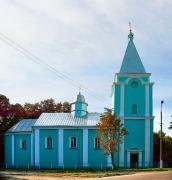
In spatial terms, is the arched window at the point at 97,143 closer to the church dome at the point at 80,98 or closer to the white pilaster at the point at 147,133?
the white pilaster at the point at 147,133

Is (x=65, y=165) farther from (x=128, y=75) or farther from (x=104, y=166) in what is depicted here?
Result: (x=128, y=75)

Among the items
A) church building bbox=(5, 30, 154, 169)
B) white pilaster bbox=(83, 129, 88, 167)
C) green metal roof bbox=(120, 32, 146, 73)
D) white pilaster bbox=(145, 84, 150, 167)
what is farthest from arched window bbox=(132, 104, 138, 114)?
white pilaster bbox=(83, 129, 88, 167)

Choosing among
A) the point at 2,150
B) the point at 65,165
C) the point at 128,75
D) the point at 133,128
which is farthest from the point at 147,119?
the point at 2,150

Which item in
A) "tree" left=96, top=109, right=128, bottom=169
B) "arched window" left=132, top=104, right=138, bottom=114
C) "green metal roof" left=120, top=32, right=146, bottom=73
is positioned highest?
"green metal roof" left=120, top=32, right=146, bottom=73

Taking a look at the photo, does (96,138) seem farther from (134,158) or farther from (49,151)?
(49,151)

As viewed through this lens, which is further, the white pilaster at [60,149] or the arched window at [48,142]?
the arched window at [48,142]

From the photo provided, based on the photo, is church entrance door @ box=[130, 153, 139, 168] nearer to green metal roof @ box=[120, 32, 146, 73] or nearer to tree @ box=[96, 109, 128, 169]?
tree @ box=[96, 109, 128, 169]

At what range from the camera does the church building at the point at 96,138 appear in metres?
53.0

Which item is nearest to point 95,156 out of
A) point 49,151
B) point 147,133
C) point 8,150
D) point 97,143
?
point 97,143

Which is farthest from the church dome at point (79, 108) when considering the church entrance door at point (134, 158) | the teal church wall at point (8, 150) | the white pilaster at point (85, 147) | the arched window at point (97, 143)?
the teal church wall at point (8, 150)

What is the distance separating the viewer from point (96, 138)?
54344mm

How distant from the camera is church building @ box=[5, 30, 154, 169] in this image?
5300 centimetres

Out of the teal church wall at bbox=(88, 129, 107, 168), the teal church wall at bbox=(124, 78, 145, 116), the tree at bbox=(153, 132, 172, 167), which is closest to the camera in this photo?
the teal church wall at bbox=(88, 129, 107, 168)

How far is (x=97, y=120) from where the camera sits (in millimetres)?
55719
